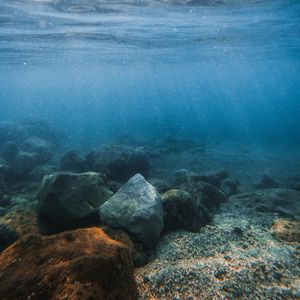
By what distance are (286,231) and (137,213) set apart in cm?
404

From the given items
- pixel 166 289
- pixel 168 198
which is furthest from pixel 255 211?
pixel 166 289

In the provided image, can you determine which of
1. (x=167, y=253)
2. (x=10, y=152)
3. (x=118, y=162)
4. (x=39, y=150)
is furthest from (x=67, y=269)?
(x=10, y=152)

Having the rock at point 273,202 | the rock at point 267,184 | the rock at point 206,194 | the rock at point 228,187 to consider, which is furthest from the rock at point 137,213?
the rock at point 267,184

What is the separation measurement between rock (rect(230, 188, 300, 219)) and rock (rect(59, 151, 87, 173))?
28.3ft

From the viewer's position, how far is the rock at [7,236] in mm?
5406

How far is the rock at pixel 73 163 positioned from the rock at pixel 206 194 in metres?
7.29

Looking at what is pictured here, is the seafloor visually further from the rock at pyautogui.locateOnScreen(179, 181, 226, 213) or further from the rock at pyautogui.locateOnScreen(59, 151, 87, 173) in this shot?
the rock at pyautogui.locateOnScreen(59, 151, 87, 173)

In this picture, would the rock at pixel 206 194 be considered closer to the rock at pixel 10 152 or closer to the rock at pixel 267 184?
the rock at pixel 267 184

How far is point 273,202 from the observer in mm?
9609

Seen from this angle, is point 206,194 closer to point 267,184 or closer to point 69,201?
point 69,201

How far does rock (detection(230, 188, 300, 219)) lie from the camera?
8523 mm

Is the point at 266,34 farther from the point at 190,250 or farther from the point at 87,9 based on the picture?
the point at 190,250

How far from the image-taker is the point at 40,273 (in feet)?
10.8

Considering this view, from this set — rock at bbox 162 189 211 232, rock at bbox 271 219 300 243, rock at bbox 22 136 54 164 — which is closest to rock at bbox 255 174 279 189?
rock at bbox 271 219 300 243
